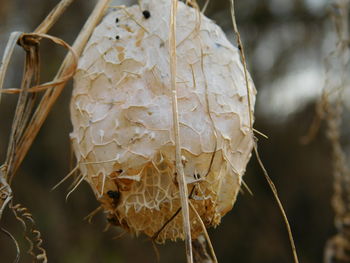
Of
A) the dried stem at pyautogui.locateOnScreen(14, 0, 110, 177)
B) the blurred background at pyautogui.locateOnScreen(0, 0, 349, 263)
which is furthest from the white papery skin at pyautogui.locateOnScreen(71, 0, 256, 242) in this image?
the blurred background at pyautogui.locateOnScreen(0, 0, 349, 263)

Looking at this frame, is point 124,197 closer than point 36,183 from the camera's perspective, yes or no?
Yes

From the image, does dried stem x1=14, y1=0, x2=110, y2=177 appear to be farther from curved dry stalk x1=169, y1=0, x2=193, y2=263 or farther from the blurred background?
the blurred background

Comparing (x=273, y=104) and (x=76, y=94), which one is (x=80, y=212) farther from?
(x=76, y=94)

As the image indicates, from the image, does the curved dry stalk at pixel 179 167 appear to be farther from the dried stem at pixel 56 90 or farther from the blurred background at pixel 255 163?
the blurred background at pixel 255 163

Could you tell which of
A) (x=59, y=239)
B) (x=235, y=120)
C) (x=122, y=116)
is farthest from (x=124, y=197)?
(x=59, y=239)

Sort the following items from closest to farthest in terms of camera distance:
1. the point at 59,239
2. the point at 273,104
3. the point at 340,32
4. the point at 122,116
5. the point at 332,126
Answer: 1. the point at 122,116
2. the point at 340,32
3. the point at 332,126
4. the point at 59,239
5. the point at 273,104

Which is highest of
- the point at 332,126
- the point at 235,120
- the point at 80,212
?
the point at 235,120
